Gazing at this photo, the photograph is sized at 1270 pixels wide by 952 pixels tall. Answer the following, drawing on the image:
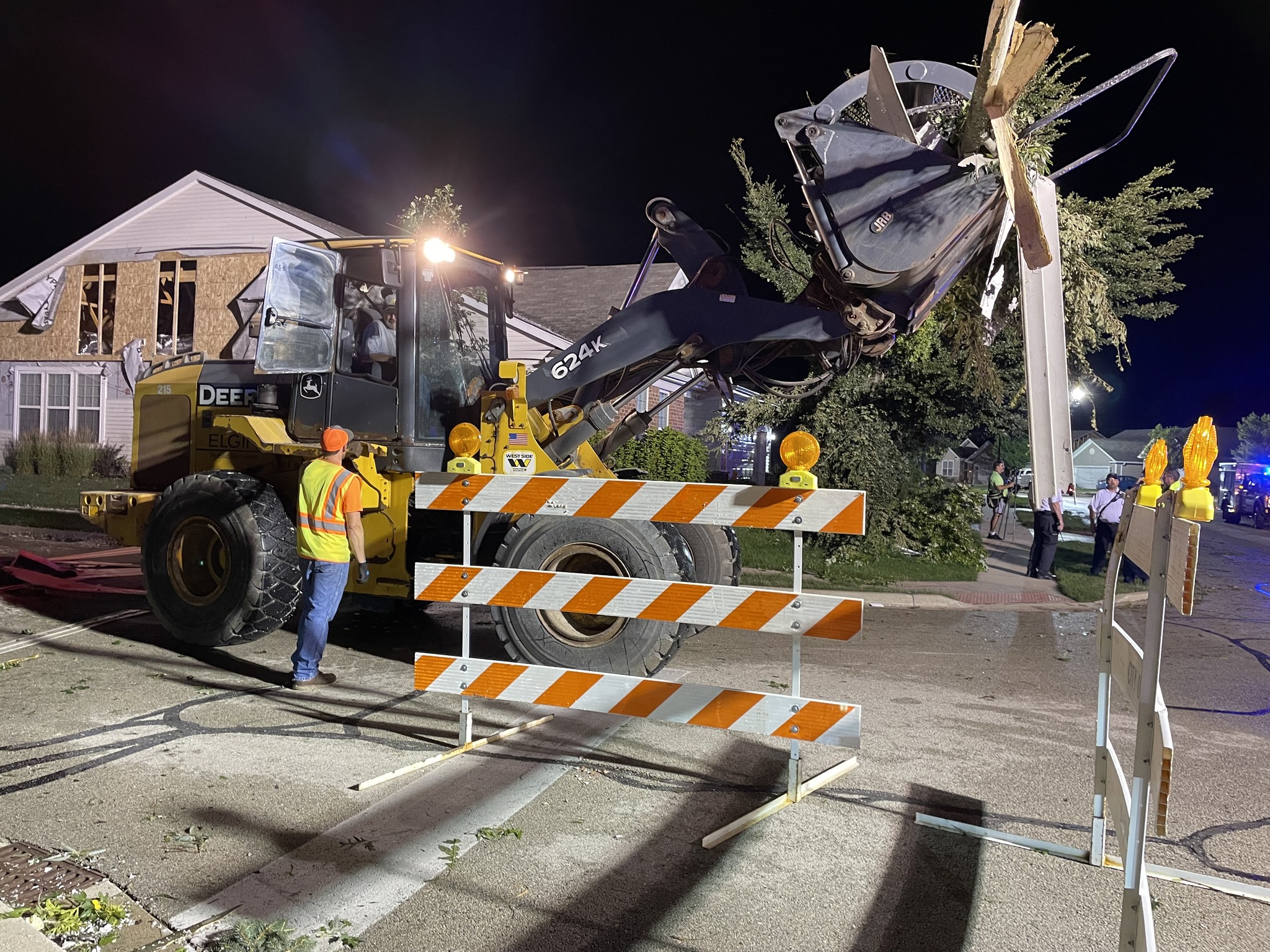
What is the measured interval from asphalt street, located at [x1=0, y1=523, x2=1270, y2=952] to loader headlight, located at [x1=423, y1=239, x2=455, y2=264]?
10.0 feet

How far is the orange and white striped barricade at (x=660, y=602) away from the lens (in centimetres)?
415

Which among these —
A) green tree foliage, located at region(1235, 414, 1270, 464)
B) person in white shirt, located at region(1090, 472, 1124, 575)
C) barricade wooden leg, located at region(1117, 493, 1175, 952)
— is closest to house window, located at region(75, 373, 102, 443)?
person in white shirt, located at region(1090, 472, 1124, 575)

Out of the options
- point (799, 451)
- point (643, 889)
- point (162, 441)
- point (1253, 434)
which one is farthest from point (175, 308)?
point (1253, 434)

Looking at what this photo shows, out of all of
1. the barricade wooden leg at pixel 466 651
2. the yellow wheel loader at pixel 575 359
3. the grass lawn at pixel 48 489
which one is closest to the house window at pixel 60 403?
the grass lawn at pixel 48 489

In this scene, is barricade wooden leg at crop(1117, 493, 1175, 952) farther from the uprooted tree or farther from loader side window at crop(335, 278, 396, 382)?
the uprooted tree

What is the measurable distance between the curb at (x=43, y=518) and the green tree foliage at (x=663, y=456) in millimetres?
9444

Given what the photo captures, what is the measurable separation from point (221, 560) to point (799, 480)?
5.06 metres

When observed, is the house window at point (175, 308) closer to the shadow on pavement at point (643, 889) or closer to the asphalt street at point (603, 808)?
the asphalt street at point (603, 808)

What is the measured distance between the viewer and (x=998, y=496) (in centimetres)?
1942

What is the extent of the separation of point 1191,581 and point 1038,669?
5.83 meters

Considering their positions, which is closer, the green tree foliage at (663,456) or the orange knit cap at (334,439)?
the orange knit cap at (334,439)

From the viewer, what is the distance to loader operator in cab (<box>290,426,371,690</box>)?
6.02 metres

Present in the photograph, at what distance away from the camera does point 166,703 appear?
18.9 feet

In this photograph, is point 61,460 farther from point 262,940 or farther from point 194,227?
point 262,940
